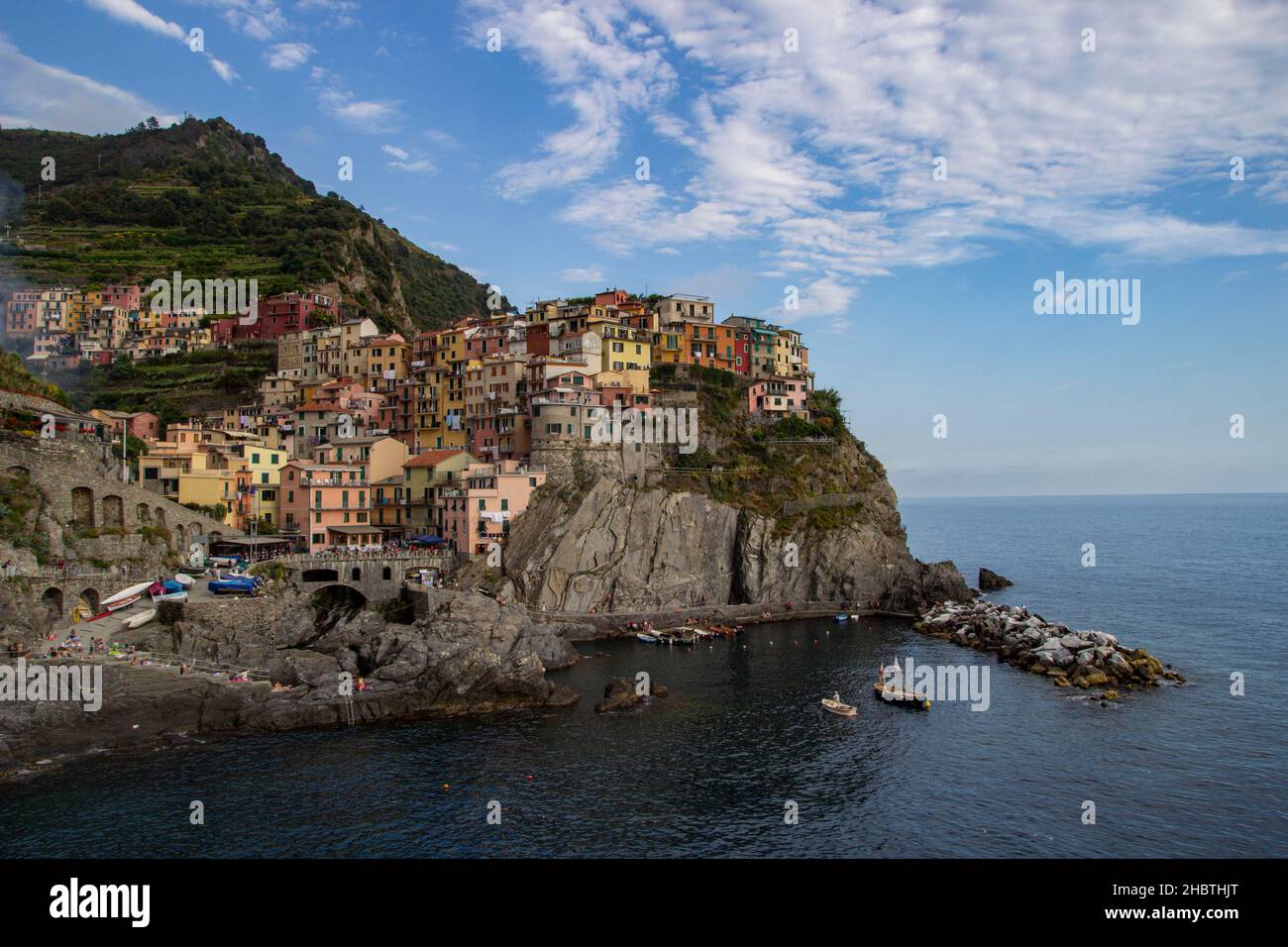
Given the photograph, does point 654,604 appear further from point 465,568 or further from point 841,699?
point 841,699

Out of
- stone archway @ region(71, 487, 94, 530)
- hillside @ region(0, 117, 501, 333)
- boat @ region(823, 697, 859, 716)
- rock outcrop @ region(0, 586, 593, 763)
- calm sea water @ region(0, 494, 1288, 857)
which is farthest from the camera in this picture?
hillside @ region(0, 117, 501, 333)

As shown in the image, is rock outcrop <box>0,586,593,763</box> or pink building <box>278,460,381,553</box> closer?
rock outcrop <box>0,586,593,763</box>

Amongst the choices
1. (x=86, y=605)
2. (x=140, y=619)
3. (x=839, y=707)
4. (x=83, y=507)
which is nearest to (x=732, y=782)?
(x=839, y=707)

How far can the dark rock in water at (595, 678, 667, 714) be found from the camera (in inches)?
1897

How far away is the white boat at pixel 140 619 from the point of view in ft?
167

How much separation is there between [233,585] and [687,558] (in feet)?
115

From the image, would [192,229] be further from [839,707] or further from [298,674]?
[839,707]

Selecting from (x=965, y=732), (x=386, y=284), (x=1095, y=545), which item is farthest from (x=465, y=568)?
(x=1095, y=545)

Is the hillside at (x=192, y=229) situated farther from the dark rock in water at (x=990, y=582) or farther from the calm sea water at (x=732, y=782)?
the calm sea water at (x=732, y=782)

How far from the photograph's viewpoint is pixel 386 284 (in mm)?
137750

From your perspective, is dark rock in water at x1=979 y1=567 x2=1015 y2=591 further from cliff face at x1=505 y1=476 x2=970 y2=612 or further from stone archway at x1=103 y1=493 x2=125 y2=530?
stone archway at x1=103 y1=493 x2=125 y2=530

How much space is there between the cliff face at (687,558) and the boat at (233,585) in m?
19.1

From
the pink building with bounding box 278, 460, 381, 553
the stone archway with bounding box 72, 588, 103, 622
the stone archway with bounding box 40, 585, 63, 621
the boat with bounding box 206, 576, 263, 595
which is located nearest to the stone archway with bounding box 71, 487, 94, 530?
the stone archway with bounding box 72, 588, 103, 622

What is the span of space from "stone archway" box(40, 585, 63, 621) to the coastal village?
15448 millimetres
